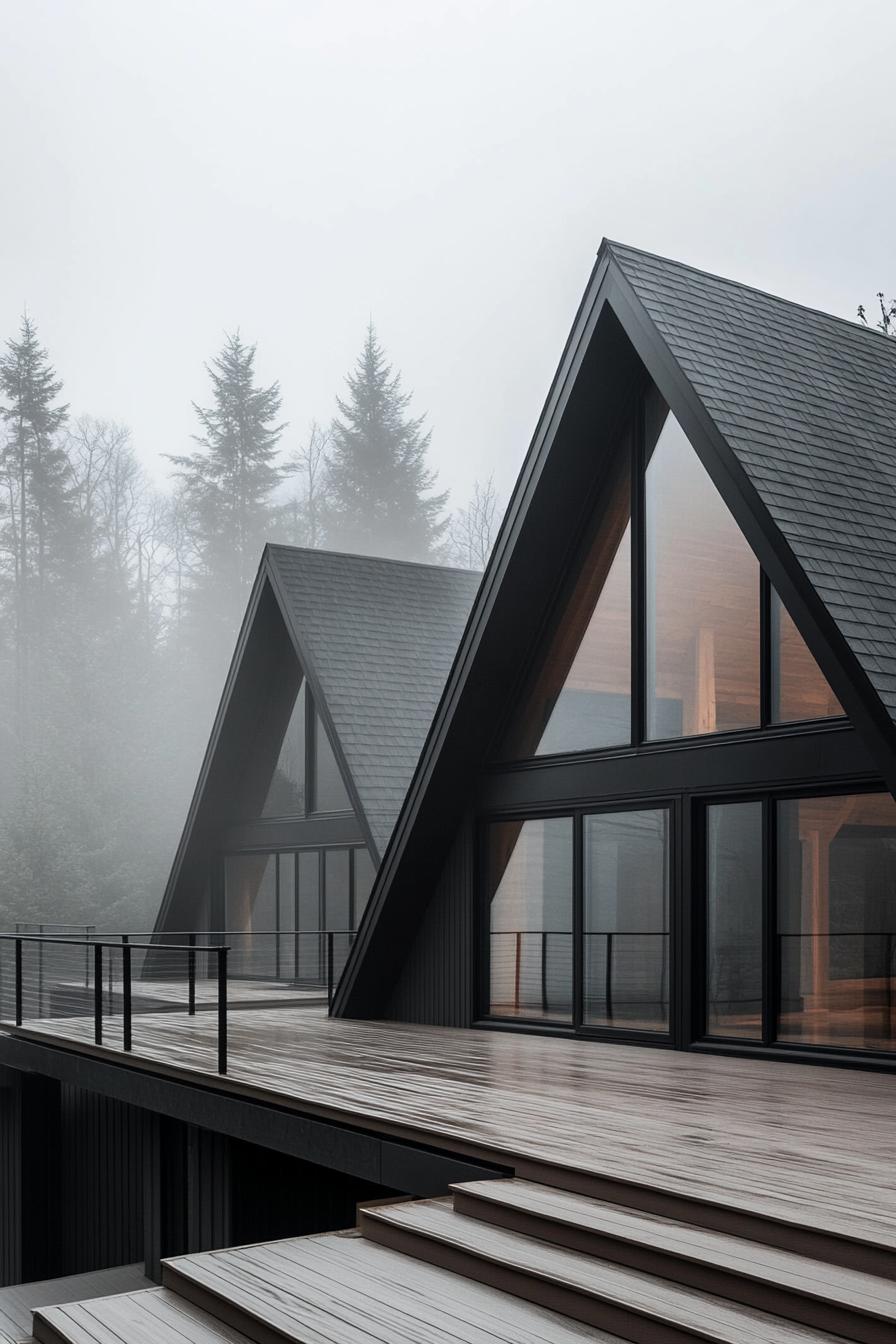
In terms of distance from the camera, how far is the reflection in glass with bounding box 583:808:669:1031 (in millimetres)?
9859

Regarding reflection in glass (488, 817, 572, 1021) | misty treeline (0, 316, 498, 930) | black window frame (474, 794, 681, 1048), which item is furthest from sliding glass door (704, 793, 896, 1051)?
→ misty treeline (0, 316, 498, 930)

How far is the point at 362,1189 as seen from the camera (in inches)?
364

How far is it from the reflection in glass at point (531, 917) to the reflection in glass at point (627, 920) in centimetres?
29

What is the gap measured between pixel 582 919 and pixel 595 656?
6.20 feet

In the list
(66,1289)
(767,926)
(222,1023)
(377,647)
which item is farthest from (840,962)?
(377,647)

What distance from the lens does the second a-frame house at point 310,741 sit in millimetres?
15102

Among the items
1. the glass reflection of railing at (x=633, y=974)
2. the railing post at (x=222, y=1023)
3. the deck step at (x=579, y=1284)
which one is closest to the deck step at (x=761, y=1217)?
the deck step at (x=579, y=1284)

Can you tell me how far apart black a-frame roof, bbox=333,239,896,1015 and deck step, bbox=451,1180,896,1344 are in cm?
312

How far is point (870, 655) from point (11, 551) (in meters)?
33.4

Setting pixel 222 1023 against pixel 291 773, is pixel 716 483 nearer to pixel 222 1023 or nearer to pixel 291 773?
pixel 222 1023

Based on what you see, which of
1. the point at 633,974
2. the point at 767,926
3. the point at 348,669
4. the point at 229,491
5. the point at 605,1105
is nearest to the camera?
the point at 605,1105

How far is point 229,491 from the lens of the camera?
1614 inches

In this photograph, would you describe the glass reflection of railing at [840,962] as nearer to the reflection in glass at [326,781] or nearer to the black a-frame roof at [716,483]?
the black a-frame roof at [716,483]

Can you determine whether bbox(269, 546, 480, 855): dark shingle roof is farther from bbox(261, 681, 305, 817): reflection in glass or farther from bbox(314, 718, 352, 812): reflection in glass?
bbox(261, 681, 305, 817): reflection in glass
